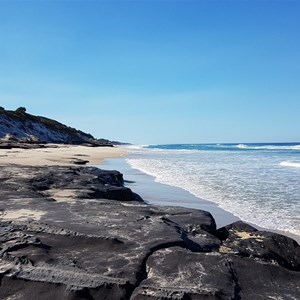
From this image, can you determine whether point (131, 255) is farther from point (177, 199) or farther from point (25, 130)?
point (25, 130)

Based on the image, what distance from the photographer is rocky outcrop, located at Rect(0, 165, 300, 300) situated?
2.90 metres

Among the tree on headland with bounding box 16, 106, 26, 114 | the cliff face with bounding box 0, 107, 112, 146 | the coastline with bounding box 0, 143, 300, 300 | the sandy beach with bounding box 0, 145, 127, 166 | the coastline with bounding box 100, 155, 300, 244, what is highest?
the tree on headland with bounding box 16, 106, 26, 114

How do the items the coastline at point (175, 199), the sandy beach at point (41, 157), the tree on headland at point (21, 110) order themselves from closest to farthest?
the coastline at point (175, 199) < the sandy beach at point (41, 157) < the tree on headland at point (21, 110)

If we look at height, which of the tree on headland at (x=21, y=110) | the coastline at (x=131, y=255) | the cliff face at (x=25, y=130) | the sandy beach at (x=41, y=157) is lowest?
the coastline at (x=131, y=255)

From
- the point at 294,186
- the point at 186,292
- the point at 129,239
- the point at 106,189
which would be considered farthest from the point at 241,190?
the point at 186,292

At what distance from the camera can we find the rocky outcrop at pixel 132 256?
2.90 metres

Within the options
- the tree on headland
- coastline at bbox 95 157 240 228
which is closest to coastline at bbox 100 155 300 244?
coastline at bbox 95 157 240 228

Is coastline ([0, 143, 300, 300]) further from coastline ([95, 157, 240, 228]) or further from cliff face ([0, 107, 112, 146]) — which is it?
cliff face ([0, 107, 112, 146])

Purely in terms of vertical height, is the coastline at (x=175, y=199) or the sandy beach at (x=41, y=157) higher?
the sandy beach at (x=41, y=157)

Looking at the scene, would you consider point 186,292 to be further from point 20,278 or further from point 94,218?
point 94,218

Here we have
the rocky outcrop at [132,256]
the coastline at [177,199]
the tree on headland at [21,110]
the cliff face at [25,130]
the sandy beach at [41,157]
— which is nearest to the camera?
the rocky outcrop at [132,256]

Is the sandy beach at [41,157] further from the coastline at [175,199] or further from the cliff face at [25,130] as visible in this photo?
the cliff face at [25,130]

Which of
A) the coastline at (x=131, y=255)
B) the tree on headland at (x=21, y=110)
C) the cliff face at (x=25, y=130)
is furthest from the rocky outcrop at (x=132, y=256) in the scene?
the tree on headland at (x=21, y=110)

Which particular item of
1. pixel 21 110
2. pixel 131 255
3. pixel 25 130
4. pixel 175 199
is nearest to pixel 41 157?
pixel 175 199
